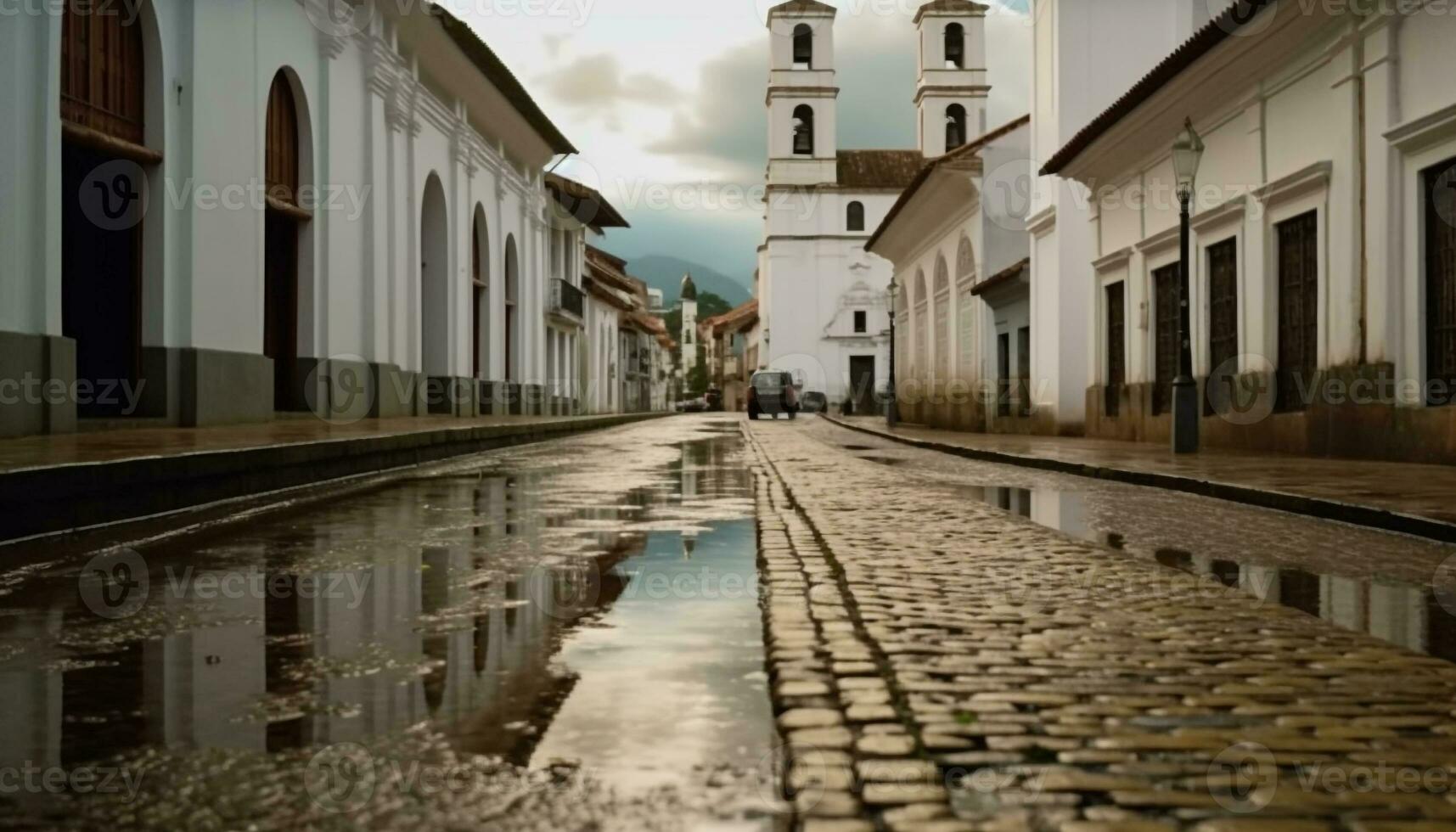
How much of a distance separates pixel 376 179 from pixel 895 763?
21960 mm

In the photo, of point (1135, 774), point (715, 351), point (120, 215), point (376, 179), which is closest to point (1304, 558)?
point (1135, 774)

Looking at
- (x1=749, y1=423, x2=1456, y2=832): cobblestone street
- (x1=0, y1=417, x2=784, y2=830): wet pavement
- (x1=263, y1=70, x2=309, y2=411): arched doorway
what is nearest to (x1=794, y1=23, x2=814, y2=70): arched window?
(x1=263, y1=70, x2=309, y2=411): arched doorway

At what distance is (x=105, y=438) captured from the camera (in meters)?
11.1

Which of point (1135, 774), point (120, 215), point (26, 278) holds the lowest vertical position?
point (1135, 774)

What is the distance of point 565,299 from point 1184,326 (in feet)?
103

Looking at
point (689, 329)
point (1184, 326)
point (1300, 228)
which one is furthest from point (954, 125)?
point (689, 329)

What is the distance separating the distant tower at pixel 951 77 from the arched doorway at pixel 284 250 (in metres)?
Result: 52.6

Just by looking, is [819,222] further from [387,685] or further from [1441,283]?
[387,685]

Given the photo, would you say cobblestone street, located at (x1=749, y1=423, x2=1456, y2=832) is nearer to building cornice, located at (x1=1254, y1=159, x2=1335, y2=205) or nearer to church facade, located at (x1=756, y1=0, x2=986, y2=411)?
building cornice, located at (x1=1254, y1=159, x2=1335, y2=205)

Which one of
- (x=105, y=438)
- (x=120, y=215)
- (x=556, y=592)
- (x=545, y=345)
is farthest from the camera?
(x=545, y=345)

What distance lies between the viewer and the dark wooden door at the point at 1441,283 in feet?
39.9

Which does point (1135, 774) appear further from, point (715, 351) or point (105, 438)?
point (715, 351)

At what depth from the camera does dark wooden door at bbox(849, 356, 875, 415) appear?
70.8 meters

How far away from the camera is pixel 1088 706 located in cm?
304
